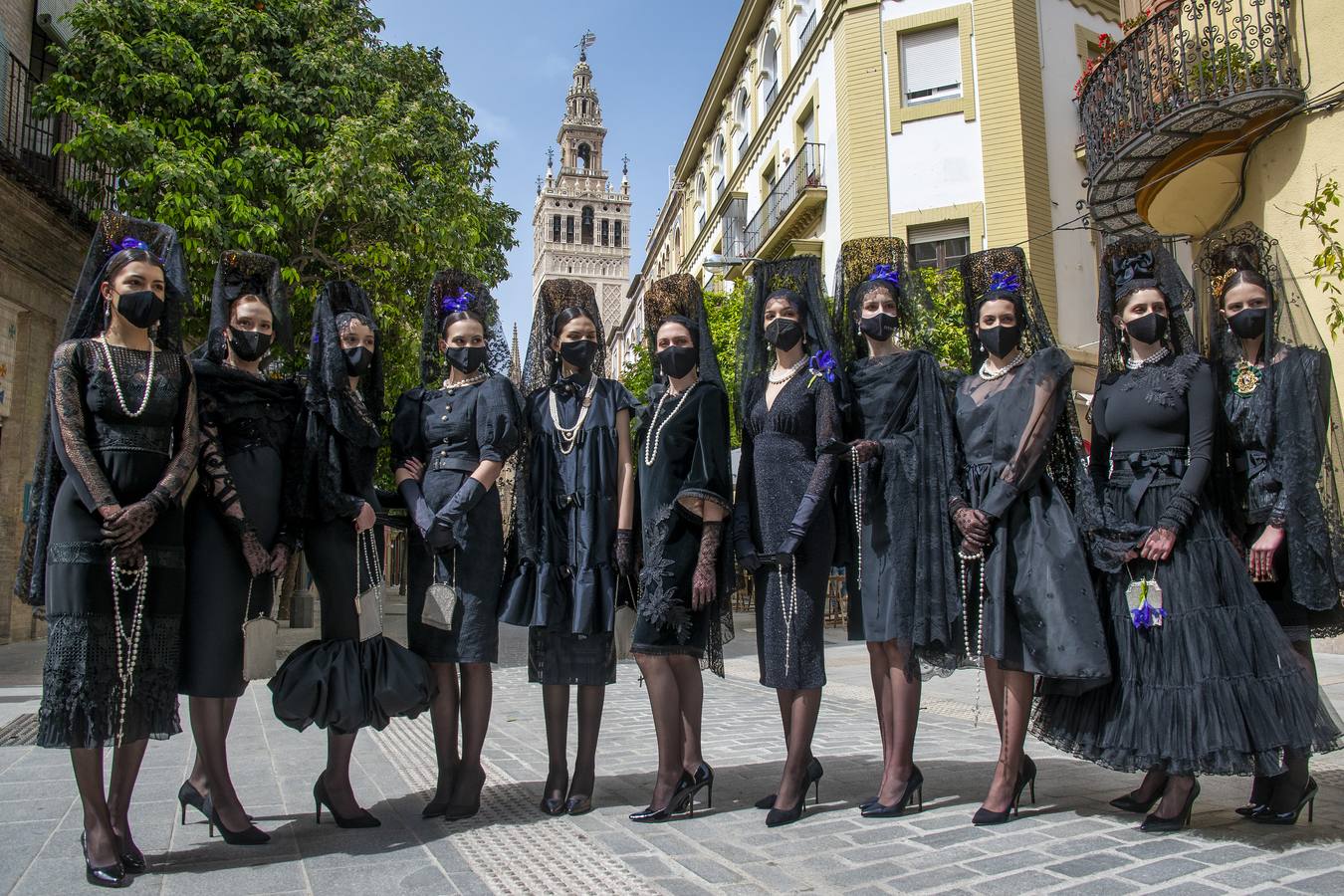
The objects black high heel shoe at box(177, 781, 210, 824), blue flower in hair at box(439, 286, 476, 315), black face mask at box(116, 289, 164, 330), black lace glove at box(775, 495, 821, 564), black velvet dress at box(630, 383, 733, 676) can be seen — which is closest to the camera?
black face mask at box(116, 289, 164, 330)

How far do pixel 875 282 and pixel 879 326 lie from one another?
0.71 feet

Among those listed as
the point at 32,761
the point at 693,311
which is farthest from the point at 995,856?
the point at 32,761

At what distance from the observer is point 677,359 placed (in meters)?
4.46

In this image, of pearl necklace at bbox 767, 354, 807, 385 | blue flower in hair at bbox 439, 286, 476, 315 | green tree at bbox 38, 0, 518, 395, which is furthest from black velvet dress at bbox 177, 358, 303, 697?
green tree at bbox 38, 0, 518, 395

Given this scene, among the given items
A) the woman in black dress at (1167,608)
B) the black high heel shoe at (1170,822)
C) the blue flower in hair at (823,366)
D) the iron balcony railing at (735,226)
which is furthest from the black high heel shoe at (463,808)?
the iron balcony railing at (735,226)

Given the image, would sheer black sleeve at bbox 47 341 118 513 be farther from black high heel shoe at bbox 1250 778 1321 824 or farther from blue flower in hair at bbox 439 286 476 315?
black high heel shoe at bbox 1250 778 1321 824

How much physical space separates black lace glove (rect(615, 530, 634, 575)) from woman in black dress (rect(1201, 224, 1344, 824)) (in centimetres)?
253

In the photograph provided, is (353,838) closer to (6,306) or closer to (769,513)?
(769,513)

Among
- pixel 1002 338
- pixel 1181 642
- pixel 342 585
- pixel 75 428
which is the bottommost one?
pixel 1181 642

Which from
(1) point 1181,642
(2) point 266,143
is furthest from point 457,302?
(2) point 266,143

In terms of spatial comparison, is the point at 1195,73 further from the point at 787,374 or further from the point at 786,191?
the point at 786,191

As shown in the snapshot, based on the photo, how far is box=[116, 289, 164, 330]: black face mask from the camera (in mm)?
3756

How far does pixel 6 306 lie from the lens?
42.9 ft

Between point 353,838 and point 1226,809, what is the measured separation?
11.9 ft
